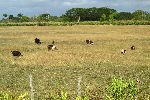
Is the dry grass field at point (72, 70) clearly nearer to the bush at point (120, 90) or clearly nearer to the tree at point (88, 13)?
the bush at point (120, 90)

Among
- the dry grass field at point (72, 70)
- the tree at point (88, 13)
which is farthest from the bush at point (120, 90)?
the tree at point (88, 13)

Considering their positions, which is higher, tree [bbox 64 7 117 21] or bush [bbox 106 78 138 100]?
bush [bbox 106 78 138 100]

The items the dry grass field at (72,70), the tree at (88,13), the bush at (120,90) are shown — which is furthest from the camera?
the tree at (88,13)

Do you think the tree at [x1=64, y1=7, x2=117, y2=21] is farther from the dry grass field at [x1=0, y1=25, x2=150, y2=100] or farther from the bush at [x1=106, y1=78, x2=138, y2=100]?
the bush at [x1=106, y1=78, x2=138, y2=100]

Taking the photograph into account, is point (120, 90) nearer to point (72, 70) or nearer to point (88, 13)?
point (72, 70)

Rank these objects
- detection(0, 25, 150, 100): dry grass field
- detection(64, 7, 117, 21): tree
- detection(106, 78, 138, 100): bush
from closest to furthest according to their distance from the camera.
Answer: detection(106, 78, 138, 100): bush < detection(0, 25, 150, 100): dry grass field < detection(64, 7, 117, 21): tree

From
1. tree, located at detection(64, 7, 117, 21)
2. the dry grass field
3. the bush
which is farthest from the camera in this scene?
tree, located at detection(64, 7, 117, 21)

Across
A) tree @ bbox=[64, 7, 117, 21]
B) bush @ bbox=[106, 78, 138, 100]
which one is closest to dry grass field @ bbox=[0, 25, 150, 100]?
bush @ bbox=[106, 78, 138, 100]

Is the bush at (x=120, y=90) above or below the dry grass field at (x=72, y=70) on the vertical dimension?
above

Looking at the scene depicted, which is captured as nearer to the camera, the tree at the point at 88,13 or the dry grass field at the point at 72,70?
the dry grass field at the point at 72,70

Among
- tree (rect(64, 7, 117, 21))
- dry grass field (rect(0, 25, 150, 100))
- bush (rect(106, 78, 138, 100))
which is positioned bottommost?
tree (rect(64, 7, 117, 21))

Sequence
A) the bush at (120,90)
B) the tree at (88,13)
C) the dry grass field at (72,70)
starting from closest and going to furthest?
the bush at (120,90)
the dry grass field at (72,70)
the tree at (88,13)

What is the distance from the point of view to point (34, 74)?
25469mm

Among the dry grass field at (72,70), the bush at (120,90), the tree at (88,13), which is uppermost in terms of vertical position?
the bush at (120,90)
